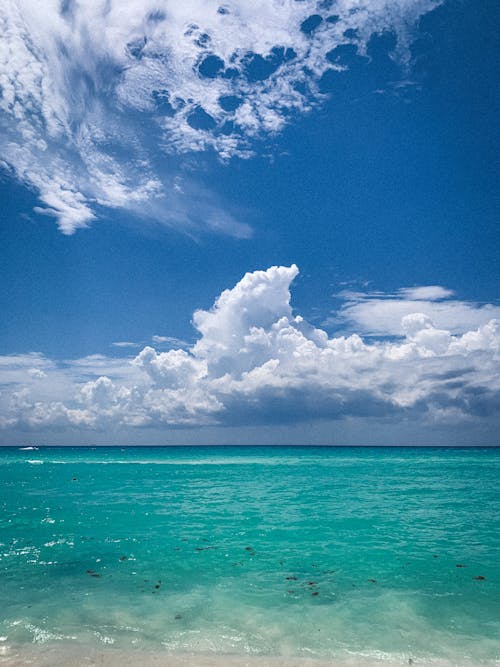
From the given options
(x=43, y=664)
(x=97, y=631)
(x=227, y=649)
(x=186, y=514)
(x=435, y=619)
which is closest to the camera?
(x=43, y=664)

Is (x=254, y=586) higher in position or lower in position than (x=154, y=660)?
lower

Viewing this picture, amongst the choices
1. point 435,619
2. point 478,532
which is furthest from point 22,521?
point 478,532

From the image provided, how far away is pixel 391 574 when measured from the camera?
12656 mm

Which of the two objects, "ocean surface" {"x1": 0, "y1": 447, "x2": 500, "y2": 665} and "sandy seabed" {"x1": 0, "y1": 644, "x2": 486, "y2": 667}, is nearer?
"sandy seabed" {"x1": 0, "y1": 644, "x2": 486, "y2": 667}

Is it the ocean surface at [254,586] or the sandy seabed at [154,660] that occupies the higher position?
the sandy seabed at [154,660]

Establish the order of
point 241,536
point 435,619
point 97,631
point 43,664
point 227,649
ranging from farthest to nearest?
point 241,536 < point 435,619 < point 97,631 < point 227,649 < point 43,664

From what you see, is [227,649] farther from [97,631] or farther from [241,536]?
[241,536]

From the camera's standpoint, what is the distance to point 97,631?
28.9 feet

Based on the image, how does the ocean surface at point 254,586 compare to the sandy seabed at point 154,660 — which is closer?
the sandy seabed at point 154,660

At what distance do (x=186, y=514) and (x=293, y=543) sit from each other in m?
8.95

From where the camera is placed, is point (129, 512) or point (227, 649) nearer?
point (227, 649)

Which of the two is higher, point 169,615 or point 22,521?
point 169,615

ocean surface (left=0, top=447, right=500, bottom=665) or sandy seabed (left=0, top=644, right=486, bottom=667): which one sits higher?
sandy seabed (left=0, top=644, right=486, bottom=667)

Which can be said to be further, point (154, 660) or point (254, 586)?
point (254, 586)
